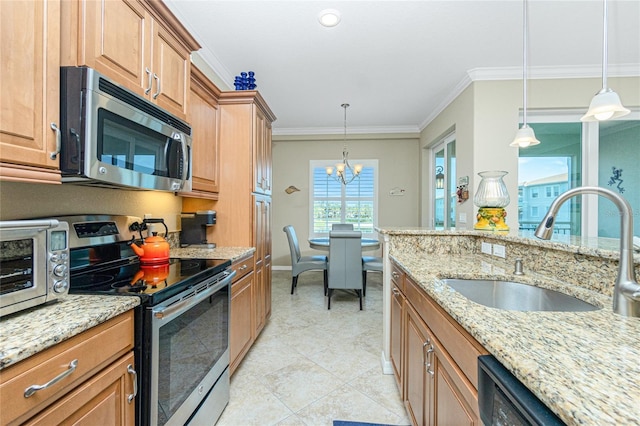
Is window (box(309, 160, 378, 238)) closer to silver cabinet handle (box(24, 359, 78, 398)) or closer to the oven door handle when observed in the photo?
the oven door handle

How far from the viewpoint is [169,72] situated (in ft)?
5.50

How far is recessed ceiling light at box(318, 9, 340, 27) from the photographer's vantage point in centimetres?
216

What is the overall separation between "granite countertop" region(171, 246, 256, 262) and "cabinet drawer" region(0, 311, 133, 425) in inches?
36.7

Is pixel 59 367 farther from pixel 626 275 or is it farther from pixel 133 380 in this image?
pixel 626 275

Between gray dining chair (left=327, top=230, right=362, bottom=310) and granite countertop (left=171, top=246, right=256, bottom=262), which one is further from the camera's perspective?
gray dining chair (left=327, top=230, right=362, bottom=310)

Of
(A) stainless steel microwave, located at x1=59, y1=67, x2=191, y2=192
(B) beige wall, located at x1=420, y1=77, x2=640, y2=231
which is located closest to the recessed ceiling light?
(A) stainless steel microwave, located at x1=59, y1=67, x2=191, y2=192

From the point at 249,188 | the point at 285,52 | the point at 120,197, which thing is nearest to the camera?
the point at 120,197

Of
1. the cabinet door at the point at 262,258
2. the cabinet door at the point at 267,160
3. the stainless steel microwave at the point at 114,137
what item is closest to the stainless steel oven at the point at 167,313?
the stainless steel microwave at the point at 114,137

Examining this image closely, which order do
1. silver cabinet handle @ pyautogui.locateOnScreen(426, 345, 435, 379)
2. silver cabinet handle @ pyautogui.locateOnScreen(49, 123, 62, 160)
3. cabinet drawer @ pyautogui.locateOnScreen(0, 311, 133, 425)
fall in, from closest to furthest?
cabinet drawer @ pyautogui.locateOnScreen(0, 311, 133, 425) → silver cabinet handle @ pyautogui.locateOnScreen(49, 123, 62, 160) → silver cabinet handle @ pyautogui.locateOnScreen(426, 345, 435, 379)

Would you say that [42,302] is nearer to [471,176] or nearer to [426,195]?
[471,176]

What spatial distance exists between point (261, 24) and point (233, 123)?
84 centimetres

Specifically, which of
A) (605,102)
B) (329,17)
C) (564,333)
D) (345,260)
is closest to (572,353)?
(564,333)

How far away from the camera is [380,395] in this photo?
1864mm

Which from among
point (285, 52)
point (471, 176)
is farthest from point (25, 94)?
point (471, 176)
